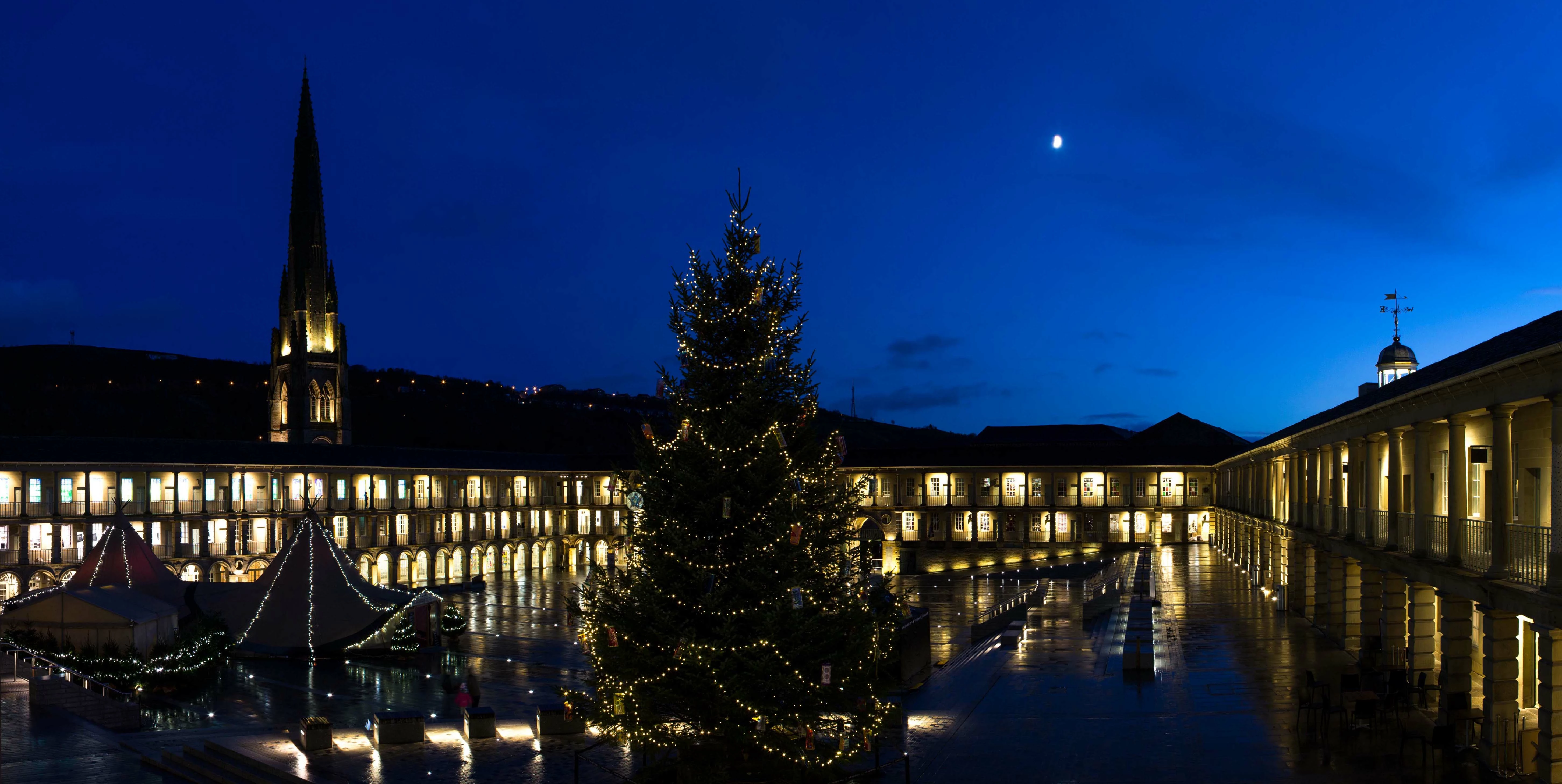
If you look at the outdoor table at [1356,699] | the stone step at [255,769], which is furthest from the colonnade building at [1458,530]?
the stone step at [255,769]

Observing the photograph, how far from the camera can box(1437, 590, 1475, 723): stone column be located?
2161cm

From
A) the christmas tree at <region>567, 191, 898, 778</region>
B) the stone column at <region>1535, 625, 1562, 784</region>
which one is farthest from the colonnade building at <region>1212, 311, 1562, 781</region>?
the christmas tree at <region>567, 191, 898, 778</region>

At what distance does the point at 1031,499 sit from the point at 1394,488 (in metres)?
61.0

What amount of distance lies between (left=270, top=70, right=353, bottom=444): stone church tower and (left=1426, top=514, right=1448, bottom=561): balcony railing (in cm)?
8738

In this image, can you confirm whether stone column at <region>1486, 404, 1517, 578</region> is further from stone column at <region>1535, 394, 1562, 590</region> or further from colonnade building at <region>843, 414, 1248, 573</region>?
colonnade building at <region>843, 414, 1248, 573</region>

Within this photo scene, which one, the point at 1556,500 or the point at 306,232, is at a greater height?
the point at 306,232

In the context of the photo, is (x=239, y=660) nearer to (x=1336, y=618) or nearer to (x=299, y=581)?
(x=299, y=581)

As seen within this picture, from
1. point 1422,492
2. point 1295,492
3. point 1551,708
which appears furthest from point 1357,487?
point 1551,708

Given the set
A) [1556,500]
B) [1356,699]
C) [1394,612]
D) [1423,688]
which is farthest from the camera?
[1394,612]

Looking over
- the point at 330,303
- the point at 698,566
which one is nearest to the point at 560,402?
the point at 330,303

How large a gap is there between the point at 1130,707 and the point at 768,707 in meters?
9.41

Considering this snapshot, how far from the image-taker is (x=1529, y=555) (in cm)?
1983

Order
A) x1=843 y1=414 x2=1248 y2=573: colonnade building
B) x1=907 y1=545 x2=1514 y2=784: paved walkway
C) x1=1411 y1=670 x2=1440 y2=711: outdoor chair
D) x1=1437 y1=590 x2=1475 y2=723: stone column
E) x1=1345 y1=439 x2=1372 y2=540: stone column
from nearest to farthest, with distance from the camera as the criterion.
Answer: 1. x1=907 y1=545 x2=1514 y2=784: paved walkway
2. x1=1437 y1=590 x2=1475 y2=723: stone column
3. x1=1411 y1=670 x2=1440 y2=711: outdoor chair
4. x1=1345 y1=439 x2=1372 y2=540: stone column
5. x1=843 y1=414 x2=1248 y2=573: colonnade building

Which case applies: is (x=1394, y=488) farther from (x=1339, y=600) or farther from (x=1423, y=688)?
(x=1339, y=600)
